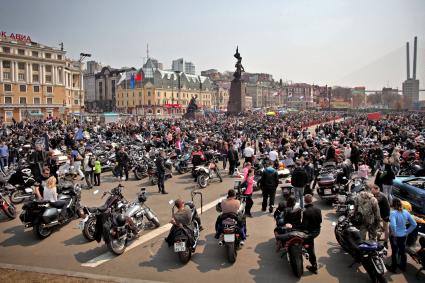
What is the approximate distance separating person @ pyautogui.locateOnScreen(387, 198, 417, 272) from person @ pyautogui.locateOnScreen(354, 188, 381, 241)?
45cm

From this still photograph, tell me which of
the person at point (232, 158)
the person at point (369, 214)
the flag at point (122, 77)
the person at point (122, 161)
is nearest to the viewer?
the person at point (369, 214)

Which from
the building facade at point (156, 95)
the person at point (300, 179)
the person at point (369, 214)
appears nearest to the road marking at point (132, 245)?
the person at point (300, 179)

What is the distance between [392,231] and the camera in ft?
20.9

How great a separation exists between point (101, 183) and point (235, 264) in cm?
917

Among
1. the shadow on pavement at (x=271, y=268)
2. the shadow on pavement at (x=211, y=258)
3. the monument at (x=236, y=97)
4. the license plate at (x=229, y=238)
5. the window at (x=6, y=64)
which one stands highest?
the window at (x=6, y=64)

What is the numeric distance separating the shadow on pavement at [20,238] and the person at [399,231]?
7726mm

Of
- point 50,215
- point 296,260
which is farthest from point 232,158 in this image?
point 296,260

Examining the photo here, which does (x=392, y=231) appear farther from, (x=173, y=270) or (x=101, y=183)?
(x=101, y=183)

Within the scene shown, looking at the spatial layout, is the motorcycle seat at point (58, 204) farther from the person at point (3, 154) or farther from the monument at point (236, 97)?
the monument at point (236, 97)

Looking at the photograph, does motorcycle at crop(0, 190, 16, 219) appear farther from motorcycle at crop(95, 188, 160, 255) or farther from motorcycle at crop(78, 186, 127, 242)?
motorcycle at crop(95, 188, 160, 255)

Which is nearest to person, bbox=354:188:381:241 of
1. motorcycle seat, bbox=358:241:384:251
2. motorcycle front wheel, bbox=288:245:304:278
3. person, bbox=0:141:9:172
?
motorcycle seat, bbox=358:241:384:251

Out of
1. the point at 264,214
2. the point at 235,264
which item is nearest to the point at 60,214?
the point at 235,264

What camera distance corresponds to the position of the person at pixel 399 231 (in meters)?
6.31

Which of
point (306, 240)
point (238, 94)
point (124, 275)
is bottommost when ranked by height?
point (124, 275)
